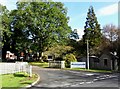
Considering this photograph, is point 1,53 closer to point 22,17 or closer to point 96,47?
point 22,17

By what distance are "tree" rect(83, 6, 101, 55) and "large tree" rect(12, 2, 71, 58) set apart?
4923mm

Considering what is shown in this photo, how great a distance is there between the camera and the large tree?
78875mm

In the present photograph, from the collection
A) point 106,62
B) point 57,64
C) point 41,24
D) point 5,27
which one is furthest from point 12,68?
point 5,27

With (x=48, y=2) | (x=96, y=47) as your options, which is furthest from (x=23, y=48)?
(x=96, y=47)

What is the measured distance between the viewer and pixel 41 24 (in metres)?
78.0

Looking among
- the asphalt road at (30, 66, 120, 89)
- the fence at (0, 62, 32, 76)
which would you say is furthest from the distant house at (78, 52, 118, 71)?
the asphalt road at (30, 66, 120, 89)

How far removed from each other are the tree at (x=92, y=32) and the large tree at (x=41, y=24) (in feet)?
16.2

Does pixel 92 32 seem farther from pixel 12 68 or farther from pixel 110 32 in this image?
pixel 12 68

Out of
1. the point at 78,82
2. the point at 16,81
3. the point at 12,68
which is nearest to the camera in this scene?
the point at 16,81

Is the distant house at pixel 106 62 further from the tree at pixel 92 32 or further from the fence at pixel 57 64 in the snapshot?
the tree at pixel 92 32

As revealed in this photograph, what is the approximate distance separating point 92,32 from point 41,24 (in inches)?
574

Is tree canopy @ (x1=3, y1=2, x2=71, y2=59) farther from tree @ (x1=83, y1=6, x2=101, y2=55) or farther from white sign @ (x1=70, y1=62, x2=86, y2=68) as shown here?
white sign @ (x1=70, y1=62, x2=86, y2=68)

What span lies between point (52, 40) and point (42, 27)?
4.17 meters

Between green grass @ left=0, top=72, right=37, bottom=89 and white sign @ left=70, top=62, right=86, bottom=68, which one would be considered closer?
green grass @ left=0, top=72, right=37, bottom=89
